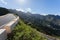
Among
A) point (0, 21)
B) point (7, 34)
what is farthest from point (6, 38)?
point (0, 21)

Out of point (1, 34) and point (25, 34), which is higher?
point (1, 34)

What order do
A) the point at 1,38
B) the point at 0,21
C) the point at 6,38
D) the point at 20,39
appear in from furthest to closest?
1. the point at 0,21
2. the point at 20,39
3. the point at 6,38
4. the point at 1,38

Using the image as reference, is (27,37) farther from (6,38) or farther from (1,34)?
(1,34)

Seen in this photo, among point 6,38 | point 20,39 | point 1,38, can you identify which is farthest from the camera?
point 20,39

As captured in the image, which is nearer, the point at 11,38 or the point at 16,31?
the point at 11,38

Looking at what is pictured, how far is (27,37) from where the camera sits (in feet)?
38.9

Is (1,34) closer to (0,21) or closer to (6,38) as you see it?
(6,38)

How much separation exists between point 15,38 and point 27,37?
40.1 inches

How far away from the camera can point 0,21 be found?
523 inches

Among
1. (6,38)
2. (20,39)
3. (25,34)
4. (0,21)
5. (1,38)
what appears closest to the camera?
(1,38)

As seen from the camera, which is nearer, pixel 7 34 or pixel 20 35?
pixel 7 34

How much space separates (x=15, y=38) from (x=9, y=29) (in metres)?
0.65

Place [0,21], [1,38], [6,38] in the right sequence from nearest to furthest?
[1,38]
[6,38]
[0,21]

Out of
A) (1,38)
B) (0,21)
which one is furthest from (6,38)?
(0,21)
